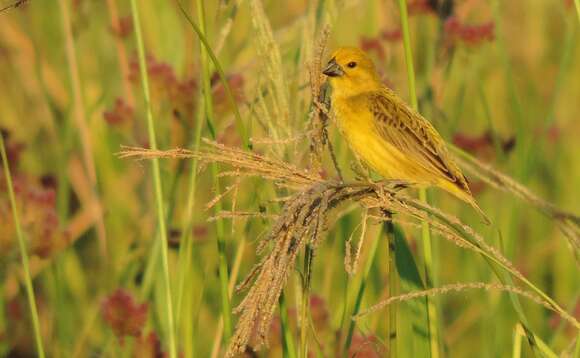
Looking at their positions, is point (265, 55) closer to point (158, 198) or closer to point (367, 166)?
point (158, 198)

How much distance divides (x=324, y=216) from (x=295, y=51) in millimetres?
1420

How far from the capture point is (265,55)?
8.38 feet

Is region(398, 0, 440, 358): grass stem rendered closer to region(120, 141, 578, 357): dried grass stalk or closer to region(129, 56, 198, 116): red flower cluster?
region(120, 141, 578, 357): dried grass stalk

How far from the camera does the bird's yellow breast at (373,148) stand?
3.20 metres

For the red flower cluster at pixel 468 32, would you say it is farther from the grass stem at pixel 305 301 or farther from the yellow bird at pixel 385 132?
the grass stem at pixel 305 301

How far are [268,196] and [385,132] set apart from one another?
0.45 m

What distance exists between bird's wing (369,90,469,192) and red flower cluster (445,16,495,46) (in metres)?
0.53

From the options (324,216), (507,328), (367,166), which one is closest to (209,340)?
(507,328)

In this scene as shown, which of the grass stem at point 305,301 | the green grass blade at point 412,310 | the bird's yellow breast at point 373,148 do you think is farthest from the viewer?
the bird's yellow breast at point 373,148

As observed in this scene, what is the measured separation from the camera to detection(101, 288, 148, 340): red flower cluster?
10.1ft

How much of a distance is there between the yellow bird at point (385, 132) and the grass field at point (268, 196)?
13 centimetres

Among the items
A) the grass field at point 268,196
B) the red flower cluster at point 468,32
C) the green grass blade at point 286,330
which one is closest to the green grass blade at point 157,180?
the grass field at point 268,196

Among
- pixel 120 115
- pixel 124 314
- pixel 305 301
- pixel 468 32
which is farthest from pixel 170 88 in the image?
pixel 305 301

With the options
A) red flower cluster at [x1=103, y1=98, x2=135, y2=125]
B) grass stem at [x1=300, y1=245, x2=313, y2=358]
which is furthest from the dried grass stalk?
red flower cluster at [x1=103, y1=98, x2=135, y2=125]
